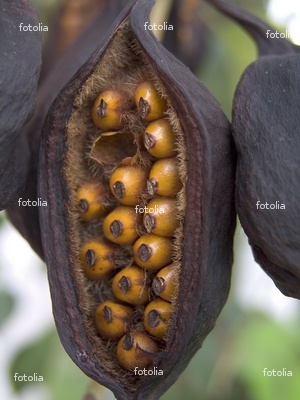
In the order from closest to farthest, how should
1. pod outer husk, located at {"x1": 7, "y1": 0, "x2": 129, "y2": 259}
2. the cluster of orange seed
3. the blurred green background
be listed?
the cluster of orange seed, pod outer husk, located at {"x1": 7, "y1": 0, "x2": 129, "y2": 259}, the blurred green background

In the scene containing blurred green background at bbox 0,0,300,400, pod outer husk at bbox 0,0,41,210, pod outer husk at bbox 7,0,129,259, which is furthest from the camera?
blurred green background at bbox 0,0,300,400

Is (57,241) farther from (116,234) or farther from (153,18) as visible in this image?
(153,18)

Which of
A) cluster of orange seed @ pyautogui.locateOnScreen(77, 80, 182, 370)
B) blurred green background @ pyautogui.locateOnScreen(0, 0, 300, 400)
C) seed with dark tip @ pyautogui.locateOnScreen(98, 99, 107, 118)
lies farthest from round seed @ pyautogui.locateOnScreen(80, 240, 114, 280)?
blurred green background @ pyautogui.locateOnScreen(0, 0, 300, 400)

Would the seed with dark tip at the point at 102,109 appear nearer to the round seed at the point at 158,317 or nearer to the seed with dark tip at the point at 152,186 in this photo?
the seed with dark tip at the point at 152,186

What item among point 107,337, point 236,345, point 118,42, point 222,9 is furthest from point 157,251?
point 236,345

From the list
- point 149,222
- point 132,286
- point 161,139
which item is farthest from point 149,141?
point 132,286

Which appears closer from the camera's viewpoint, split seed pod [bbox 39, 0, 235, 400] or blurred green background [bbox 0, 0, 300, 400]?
split seed pod [bbox 39, 0, 235, 400]

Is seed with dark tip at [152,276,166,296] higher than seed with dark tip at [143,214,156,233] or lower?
lower

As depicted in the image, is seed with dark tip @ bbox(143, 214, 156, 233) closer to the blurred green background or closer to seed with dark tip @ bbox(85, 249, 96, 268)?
seed with dark tip @ bbox(85, 249, 96, 268)
